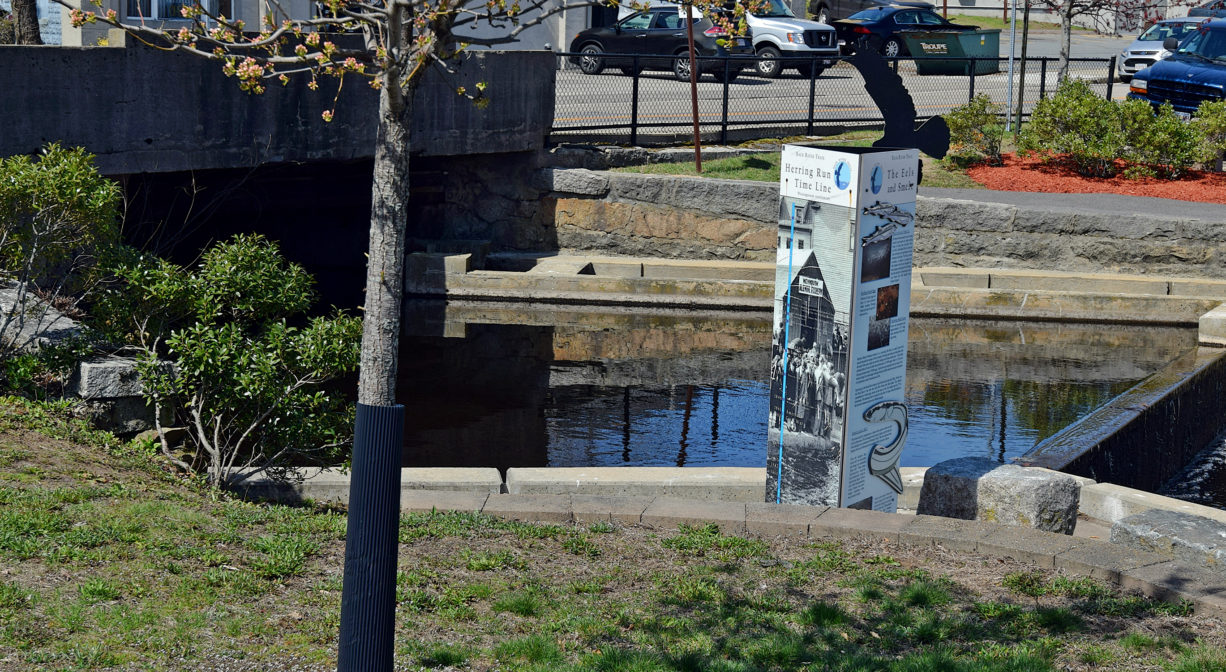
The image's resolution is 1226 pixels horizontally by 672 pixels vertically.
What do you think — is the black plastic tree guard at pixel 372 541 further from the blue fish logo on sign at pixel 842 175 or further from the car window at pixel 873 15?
the car window at pixel 873 15

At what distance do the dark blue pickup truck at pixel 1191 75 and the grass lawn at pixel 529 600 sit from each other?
1945 cm

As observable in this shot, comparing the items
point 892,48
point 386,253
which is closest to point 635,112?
point 892,48

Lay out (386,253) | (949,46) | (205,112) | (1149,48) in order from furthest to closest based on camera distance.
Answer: (1149,48)
(949,46)
(205,112)
(386,253)

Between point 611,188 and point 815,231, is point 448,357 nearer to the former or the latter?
point 611,188

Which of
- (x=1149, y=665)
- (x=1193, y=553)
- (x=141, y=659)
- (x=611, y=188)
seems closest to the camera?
(x=141, y=659)

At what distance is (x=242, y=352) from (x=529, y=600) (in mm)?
3463

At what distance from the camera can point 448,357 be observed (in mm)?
15523

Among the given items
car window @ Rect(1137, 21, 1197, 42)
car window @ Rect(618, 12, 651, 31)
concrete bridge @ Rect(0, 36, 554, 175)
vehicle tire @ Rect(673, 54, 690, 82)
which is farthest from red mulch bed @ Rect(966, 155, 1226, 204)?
car window @ Rect(1137, 21, 1197, 42)

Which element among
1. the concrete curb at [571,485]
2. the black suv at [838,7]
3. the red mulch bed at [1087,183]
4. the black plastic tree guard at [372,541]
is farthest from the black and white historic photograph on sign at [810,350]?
the black suv at [838,7]

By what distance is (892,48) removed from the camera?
1374 inches

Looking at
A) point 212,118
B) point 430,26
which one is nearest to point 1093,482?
point 430,26

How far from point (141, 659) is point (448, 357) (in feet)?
34.5

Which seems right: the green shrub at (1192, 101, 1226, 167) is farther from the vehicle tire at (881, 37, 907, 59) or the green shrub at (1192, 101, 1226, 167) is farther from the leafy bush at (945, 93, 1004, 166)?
the vehicle tire at (881, 37, 907, 59)

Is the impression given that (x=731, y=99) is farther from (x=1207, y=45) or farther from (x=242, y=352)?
(x=242, y=352)
